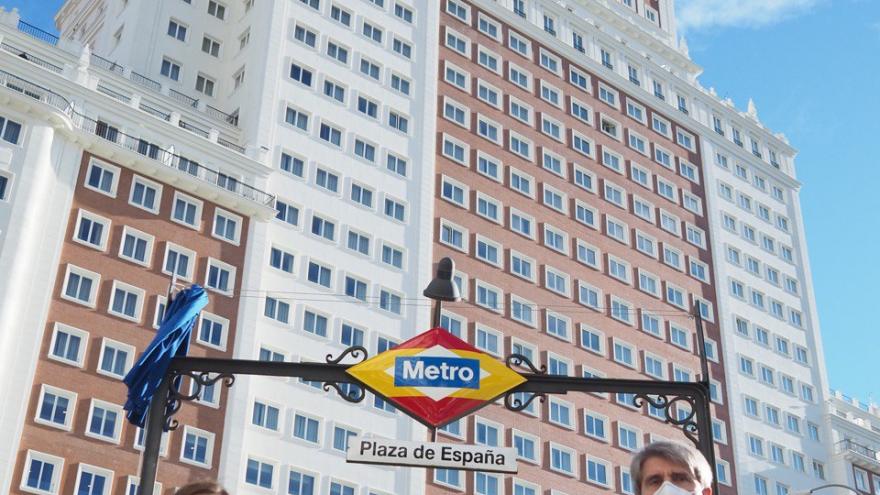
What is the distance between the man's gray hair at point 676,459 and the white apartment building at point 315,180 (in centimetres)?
4602

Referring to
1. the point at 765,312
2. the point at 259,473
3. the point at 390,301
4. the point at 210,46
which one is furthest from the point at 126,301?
the point at 765,312

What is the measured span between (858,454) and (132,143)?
185ft

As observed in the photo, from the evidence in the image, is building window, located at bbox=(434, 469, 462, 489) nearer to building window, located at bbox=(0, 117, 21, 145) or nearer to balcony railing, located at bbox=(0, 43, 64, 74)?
building window, located at bbox=(0, 117, 21, 145)

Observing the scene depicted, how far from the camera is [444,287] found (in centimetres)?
1273

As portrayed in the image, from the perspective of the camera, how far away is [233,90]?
217ft

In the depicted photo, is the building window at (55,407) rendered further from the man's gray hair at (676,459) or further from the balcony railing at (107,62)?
the man's gray hair at (676,459)

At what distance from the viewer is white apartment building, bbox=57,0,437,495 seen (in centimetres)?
5441

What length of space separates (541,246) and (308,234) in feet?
58.7

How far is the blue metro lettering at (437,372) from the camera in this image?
42.1ft

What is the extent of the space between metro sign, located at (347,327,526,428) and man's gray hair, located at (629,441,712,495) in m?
6.47

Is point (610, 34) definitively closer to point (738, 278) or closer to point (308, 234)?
point (738, 278)

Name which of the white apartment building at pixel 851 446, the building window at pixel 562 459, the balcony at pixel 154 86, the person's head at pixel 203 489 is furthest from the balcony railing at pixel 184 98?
the person's head at pixel 203 489

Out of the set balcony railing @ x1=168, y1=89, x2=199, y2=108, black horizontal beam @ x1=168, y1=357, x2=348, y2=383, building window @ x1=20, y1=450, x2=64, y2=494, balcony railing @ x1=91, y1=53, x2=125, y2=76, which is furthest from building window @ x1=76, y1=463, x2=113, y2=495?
black horizontal beam @ x1=168, y1=357, x2=348, y2=383

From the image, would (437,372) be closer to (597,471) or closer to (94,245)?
(94,245)
